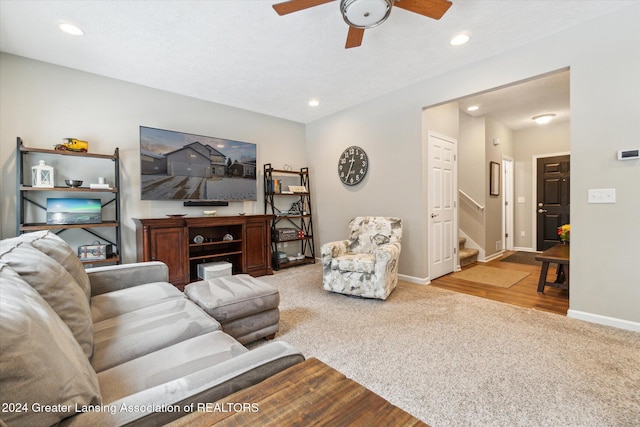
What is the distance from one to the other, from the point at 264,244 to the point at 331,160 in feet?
6.05

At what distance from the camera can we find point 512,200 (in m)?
6.09

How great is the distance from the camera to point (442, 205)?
3.90 meters

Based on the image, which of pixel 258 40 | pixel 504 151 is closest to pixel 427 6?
pixel 258 40

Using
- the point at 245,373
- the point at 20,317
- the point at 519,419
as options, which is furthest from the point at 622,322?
the point at 20,317

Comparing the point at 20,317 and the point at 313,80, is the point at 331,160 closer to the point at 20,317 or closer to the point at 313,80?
the point at 313,80

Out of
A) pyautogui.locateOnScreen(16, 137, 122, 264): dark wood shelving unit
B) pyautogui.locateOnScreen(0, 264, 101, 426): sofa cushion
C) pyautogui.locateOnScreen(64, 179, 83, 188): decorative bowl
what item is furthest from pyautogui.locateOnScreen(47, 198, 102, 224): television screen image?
pyautogui.locateOnScreen(0, 264, 101, 426): sofa cushion

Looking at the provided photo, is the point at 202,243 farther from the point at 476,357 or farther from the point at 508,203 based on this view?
the point at 508,203

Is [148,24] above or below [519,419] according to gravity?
above

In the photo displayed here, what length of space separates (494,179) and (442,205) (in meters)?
2.29

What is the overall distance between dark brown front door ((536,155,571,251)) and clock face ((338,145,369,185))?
429 centimetres

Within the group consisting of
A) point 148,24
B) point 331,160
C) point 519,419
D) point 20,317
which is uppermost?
point 148,24

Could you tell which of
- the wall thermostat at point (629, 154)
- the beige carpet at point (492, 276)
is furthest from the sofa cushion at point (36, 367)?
the beige carpet at point (492, 276)

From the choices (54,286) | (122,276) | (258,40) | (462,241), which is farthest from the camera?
(462,241)

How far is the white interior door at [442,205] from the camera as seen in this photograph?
3.70 m
